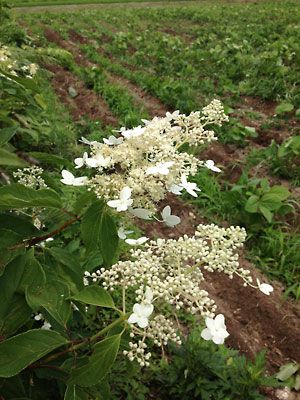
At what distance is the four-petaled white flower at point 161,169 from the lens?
39.9 inches

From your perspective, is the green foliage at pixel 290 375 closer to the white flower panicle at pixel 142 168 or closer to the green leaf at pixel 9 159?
the white flower panicle at pixel 142 168

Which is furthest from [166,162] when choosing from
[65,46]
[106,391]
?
[65,46]

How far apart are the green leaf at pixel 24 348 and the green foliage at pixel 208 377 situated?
4.47 feet

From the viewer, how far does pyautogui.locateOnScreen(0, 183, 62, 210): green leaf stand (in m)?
1.03

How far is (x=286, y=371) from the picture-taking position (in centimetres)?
256

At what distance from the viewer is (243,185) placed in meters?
3.90

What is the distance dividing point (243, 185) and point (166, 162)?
9.65ft

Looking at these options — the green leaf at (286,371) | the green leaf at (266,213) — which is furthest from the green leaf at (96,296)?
the green leaf at (266,213)

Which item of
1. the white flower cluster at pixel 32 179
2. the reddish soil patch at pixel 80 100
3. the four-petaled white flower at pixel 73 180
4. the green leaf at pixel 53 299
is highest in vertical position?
the four-petaled white flower at pixel 73 180

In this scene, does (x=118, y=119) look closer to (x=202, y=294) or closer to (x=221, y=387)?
(x=221, y=387)

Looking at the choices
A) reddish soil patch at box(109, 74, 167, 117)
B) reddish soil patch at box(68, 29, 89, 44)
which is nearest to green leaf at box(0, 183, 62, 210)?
reddish soil patch at box(109, 74, 167, 117)

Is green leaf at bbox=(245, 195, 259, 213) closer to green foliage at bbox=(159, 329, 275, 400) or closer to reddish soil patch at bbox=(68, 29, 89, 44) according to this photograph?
green foliage at bbox=(159, 329, 275, 400)

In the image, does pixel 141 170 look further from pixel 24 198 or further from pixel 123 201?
pixel 24 198

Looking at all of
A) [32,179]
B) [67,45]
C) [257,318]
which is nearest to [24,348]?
[32,179]
